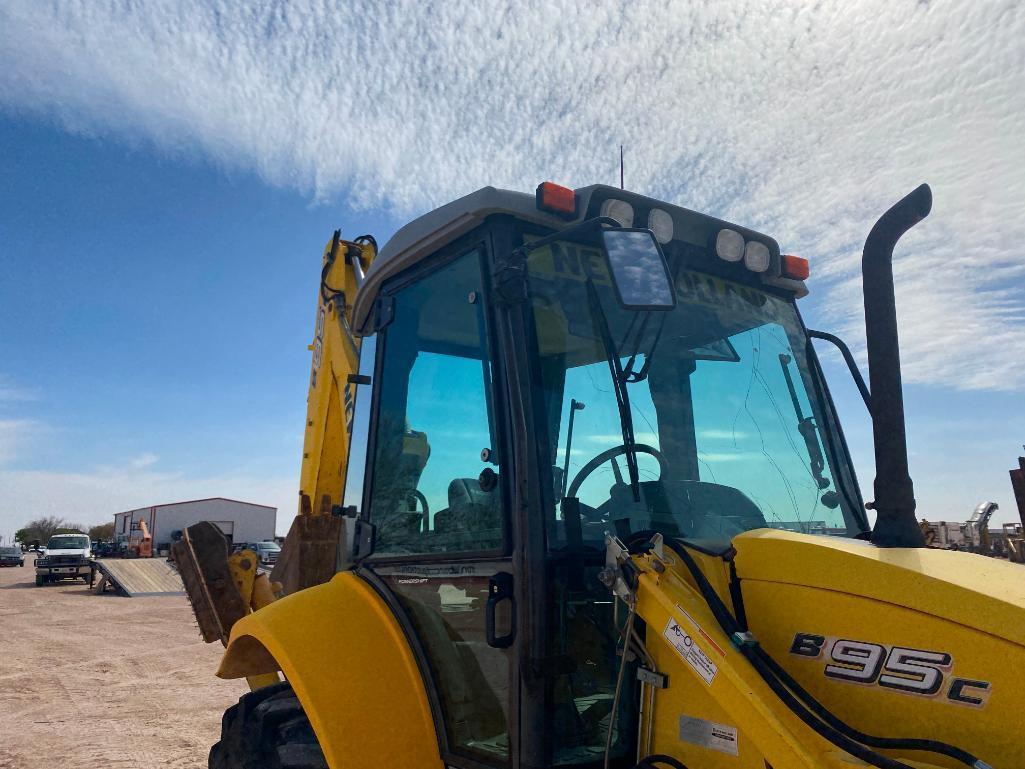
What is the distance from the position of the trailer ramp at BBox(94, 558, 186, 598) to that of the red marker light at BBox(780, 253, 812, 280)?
69.8 ft

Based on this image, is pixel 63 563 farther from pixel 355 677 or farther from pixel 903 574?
pixel 903 574

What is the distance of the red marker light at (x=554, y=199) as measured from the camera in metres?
2.43

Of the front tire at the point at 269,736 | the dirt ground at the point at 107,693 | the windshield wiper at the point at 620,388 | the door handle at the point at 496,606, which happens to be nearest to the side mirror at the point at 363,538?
the front tire at the point at 269,736

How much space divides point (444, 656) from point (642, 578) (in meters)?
0.86

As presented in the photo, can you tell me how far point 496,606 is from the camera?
220 centimetres

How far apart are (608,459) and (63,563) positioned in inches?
1103

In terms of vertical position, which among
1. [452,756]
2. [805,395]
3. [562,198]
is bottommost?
[452,756]

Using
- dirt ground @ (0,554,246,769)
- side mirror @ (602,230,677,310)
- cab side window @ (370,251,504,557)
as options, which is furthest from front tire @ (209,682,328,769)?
dirt ground @ (0,554,246,769)

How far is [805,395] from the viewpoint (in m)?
2.90

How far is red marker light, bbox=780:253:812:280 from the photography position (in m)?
2.98

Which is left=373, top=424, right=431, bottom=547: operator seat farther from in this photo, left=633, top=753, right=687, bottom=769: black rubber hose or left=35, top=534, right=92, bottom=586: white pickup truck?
left=35, top=534, right=92, bottom=586: white pickup truck

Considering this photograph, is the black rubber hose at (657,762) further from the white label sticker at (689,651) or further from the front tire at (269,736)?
the front tire at (269,736)

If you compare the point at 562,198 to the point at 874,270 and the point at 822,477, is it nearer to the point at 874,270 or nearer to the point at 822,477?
the point at 874,270

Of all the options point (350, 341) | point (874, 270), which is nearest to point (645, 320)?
point (874, 270)
